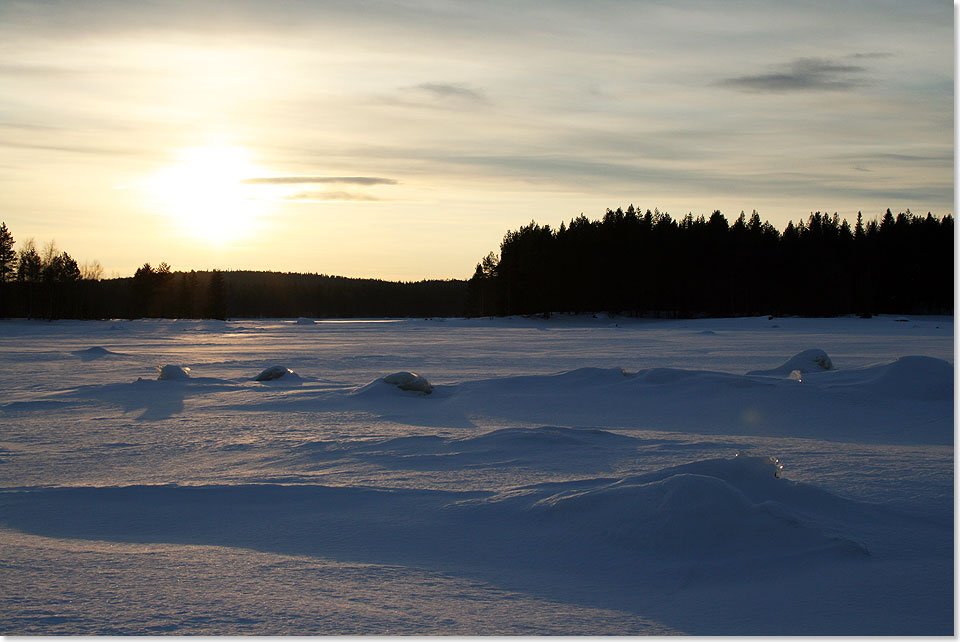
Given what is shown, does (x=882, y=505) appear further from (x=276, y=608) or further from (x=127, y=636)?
(x=127, y=636)

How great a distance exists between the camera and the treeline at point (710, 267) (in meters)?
53.4

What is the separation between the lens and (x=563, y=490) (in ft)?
13.7

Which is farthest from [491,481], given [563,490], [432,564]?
[432,564]

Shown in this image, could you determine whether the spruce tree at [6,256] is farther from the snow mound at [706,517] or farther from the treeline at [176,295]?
the snow mound at [706,517]

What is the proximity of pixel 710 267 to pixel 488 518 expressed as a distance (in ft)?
184

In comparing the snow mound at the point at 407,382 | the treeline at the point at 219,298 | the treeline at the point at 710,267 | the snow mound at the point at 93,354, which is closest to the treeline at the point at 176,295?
the treeline at the point at 219,298

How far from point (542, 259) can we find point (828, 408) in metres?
52.4

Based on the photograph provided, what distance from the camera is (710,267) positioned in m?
56.6

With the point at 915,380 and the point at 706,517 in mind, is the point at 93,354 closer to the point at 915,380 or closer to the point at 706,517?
the point at 915,380

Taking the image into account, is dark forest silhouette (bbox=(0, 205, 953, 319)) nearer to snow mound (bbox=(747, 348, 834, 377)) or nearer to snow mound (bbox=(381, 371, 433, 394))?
snow mound (bbox=(747, 348, 834, 377))

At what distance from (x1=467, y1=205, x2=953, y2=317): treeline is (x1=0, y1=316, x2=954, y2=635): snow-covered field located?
1939 inches

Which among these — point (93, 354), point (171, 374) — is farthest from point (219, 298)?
point (171, 374)

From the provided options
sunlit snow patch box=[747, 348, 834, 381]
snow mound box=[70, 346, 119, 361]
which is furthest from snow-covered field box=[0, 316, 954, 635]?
snow mound box=[70, 346, 119, 361]

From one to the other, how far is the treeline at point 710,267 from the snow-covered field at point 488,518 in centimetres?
4926
